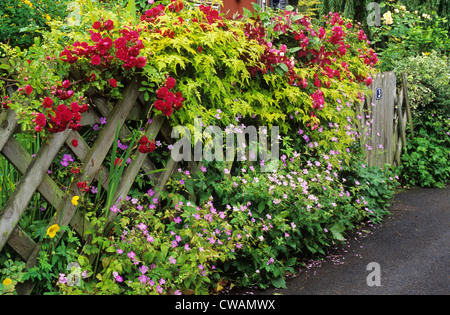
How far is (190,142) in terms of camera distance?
12.1 ft

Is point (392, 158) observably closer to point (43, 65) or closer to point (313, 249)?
point (313, 249)

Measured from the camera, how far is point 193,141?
361 centimetres

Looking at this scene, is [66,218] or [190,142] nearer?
[66,218]

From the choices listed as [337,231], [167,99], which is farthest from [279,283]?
[167,99]

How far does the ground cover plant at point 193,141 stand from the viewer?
290cm

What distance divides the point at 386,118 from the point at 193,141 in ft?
13.9

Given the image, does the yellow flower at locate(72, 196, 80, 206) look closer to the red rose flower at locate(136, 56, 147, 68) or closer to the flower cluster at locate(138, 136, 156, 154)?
the flower cluster at locate(138, 136, 156, 154)

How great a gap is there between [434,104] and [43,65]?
6481 mm

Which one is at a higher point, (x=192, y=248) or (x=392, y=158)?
(x=192, y=248)

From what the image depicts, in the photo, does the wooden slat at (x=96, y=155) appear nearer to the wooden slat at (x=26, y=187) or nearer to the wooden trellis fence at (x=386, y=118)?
the wooden slat at (x=26, y=187)

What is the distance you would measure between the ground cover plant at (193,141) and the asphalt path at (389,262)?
18cm

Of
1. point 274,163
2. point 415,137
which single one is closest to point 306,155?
point 274,163

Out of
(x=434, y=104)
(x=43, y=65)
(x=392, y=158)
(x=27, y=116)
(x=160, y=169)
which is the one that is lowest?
(x=392, y=158)

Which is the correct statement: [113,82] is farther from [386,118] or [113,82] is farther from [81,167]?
[386,118]
